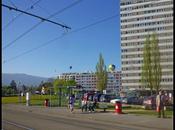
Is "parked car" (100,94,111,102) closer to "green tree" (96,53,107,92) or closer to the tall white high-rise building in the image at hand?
"green tree" (96,53,107,92)

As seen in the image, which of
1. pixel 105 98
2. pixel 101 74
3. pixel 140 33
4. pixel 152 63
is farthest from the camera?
pixel 140 33

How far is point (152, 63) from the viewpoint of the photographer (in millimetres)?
111000

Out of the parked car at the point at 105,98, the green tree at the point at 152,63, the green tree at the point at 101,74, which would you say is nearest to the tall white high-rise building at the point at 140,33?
the green tree at the point at 101,74

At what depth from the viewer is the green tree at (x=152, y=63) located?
359 ft

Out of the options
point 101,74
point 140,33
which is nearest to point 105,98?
point 101,74

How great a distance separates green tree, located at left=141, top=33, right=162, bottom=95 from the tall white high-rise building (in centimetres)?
5485

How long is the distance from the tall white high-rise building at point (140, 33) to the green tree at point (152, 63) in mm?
54846

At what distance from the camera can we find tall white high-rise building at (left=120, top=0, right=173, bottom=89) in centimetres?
16712

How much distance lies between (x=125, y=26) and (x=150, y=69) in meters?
76.2

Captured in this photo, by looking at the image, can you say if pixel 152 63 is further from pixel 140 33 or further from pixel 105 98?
pixel 140 33

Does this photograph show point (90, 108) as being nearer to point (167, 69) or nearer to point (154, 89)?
point (154, 89)

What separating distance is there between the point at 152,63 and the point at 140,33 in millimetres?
69567

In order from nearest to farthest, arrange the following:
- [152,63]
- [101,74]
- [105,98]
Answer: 1. [105,98]
2. [152,63]
3. [101,74]

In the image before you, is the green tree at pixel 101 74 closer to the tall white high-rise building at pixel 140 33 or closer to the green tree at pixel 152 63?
the green tree at pixel 152 63
